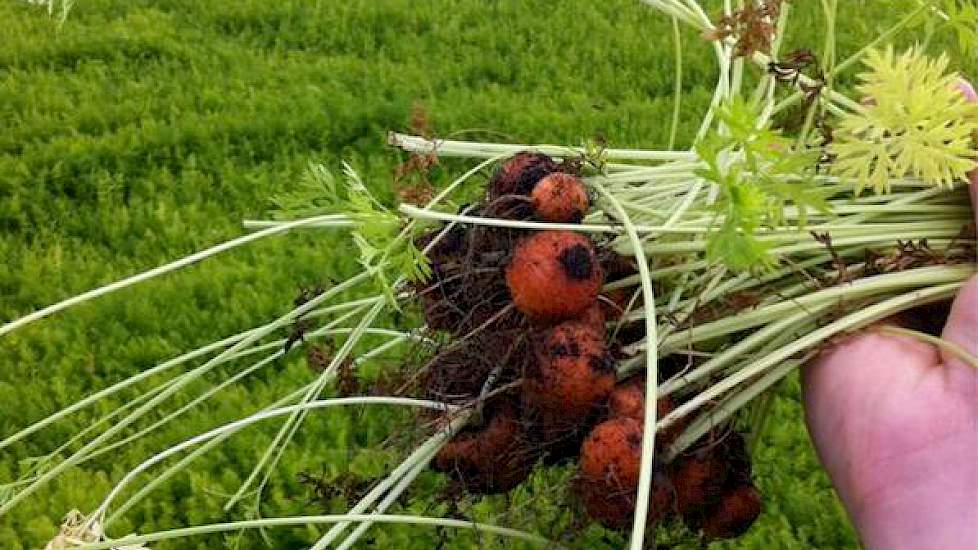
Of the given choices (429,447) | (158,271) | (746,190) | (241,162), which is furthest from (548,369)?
(241,162)

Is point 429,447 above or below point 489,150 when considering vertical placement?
below

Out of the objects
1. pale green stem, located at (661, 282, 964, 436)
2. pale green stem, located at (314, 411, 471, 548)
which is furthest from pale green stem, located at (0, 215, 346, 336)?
pale green stem, located at (661, 282, 964, 436)

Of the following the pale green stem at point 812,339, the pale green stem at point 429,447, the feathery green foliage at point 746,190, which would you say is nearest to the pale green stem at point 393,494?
the pale green stem at point 429,447

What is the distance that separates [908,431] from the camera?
1.12 m

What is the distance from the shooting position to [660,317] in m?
1.20

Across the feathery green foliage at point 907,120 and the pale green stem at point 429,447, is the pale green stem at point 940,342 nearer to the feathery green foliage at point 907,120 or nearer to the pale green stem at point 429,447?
the feathery green foliage at point 907,120

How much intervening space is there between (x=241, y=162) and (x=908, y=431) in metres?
2.73

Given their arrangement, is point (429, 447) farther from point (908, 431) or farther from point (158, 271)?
point (908, 431)

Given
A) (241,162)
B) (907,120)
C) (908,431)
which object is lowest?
(241,162)

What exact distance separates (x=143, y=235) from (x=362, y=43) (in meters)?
1.34

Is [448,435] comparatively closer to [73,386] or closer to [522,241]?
[522,241]

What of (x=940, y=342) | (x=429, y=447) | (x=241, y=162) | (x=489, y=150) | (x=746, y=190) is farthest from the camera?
(x=241, y=162)

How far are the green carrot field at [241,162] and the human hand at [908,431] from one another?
324 millimetres

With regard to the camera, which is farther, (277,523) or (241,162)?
(241,162)
